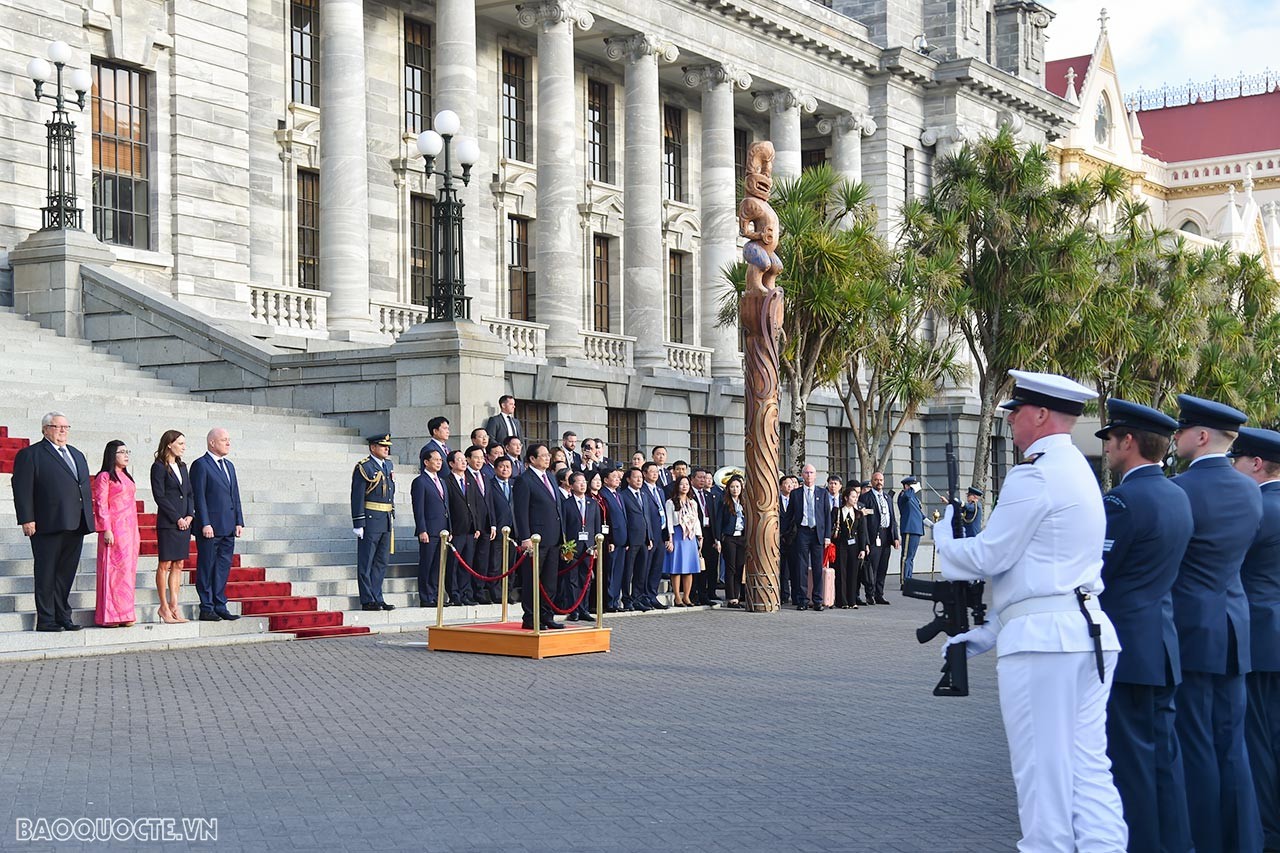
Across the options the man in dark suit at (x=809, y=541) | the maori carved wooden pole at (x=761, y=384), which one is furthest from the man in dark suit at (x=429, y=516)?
the man in dark suit at (x=809, y=541)

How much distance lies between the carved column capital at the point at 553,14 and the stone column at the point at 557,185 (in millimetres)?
22

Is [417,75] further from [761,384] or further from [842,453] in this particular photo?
[842,453]

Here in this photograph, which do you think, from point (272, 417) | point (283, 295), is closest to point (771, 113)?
point (283, 295)

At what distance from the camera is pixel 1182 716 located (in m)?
7.30

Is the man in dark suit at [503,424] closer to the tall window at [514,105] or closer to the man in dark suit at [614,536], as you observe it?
the man in dark suit at [614,536]

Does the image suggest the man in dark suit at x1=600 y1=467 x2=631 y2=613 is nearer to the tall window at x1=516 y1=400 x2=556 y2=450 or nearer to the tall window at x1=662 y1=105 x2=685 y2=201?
the tall window at x1=516 y1=400 x2=556 y2=450

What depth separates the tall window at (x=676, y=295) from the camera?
4488 cm

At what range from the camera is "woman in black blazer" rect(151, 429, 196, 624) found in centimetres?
1549

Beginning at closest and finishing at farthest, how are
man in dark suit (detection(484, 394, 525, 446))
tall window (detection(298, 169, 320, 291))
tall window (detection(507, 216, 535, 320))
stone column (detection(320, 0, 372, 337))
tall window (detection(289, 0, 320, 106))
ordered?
man in dark suit (detection(484, 394, 525, 446)) < stone column (detection(320, 0, 372, 337)) < tall window (detection(298, 169, 320, 291)) < tall window (detection(289, 0, 320, 106)) < tall window (detection(507, 216, 535, 320))

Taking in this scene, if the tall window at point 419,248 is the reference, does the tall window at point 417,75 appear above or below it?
above

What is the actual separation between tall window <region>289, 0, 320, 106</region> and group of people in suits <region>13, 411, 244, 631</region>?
18539 millimetres

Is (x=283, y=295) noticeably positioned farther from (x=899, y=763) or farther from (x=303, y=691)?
(x=899, y=763)

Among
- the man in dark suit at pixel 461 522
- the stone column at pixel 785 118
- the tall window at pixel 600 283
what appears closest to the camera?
the man in dark suit at pixel 461 522

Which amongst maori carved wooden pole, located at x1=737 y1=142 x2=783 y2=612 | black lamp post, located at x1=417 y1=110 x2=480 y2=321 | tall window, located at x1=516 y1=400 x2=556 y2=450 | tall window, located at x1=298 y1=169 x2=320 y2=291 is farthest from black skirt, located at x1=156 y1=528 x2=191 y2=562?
tall window, located at x1=516 y1=400 x2=556 y2=450
